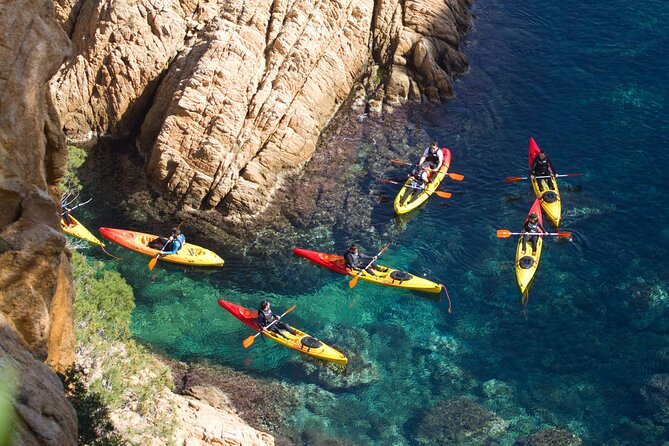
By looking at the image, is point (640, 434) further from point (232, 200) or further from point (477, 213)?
point (232, 200)

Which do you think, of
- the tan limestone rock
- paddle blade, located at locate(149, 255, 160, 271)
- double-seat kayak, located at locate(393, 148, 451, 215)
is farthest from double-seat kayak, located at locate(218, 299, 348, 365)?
the tan limestone rock

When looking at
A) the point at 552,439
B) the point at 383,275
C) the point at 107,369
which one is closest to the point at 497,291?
the point at 383,275

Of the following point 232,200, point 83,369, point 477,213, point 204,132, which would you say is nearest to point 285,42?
point 204,132

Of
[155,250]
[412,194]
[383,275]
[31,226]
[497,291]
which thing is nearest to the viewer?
[31,226]

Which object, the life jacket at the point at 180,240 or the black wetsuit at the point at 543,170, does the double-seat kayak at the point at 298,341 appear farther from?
the black wetsuit at the point at 543,170

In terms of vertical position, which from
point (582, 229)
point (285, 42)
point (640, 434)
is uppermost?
point (285, 42)

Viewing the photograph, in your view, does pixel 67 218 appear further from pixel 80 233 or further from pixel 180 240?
pixel 180 240

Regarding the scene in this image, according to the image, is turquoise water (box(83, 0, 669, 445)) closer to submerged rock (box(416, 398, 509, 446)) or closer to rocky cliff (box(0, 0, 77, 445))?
submerged rock (box(416, 398, 509, 446))
